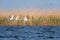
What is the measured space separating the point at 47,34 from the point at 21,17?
422 mm

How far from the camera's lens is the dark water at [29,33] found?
2.17 meters

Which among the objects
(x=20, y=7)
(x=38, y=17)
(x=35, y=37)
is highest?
(x=20, y=7)

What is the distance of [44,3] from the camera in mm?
2244

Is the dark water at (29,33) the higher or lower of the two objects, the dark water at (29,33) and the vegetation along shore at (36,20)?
the lower

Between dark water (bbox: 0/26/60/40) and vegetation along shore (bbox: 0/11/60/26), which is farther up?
vegetation along shore (bbox: 0/11/60/26)

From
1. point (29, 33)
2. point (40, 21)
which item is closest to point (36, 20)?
point (40, 21)

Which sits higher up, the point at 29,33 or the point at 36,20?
the point at 36,20

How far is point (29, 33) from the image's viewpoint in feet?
7.18

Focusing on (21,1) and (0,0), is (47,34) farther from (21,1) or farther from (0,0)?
(0,0)

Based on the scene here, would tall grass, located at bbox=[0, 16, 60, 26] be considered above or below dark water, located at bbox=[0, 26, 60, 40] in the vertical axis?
above

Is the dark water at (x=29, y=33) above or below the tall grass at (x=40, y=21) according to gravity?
below

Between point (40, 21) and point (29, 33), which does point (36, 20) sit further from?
point (29, 33)

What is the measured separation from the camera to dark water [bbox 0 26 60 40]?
217 centimetres

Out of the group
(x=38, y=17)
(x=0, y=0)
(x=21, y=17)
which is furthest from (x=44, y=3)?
(x=0, y=0)
